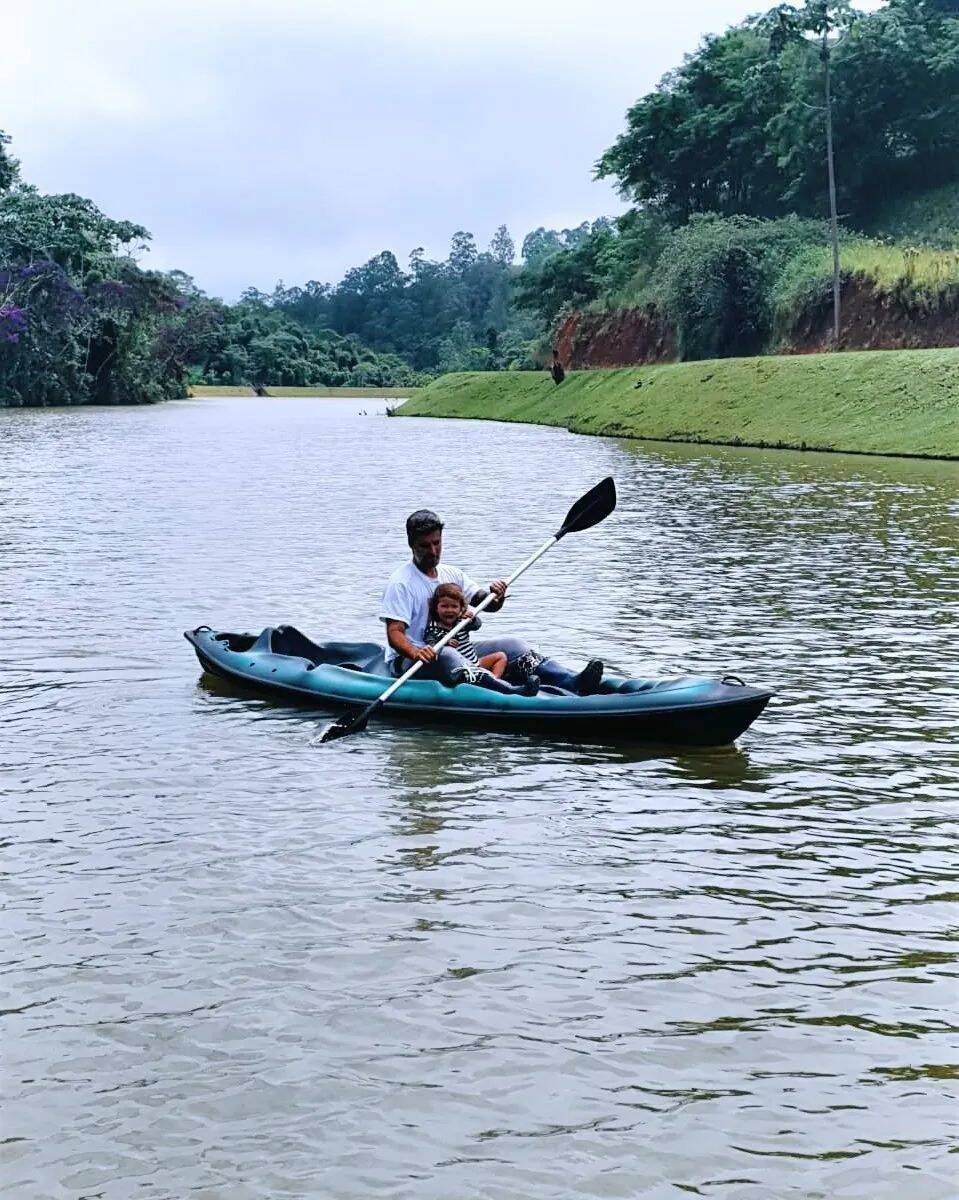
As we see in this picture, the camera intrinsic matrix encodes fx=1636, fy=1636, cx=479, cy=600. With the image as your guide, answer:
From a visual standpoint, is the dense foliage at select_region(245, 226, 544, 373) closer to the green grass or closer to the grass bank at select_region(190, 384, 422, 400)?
the grass bank at select_region(190, 384, 422, 400)

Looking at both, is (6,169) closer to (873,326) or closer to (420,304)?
(873,326)

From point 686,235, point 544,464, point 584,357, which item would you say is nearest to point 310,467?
point 544,464

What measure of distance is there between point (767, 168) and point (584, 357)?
33.1 ft

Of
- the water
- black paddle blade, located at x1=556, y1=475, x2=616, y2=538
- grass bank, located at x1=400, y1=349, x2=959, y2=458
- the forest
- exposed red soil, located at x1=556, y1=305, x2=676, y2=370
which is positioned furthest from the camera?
exposed red soil, located at x1=556, y1=305, x2=676, y2=370

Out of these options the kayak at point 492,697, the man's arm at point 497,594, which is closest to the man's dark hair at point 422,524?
the man's arm at point 497,594

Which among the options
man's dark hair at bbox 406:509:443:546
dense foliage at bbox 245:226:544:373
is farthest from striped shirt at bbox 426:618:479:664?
dense foliage at bbox 245:226:544:373

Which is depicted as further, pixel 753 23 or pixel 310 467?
pixel 753 23

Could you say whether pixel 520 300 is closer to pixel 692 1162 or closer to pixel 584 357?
pixel 584 357

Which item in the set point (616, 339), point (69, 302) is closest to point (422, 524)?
point (616, 339)

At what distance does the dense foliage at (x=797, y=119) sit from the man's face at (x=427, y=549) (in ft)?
137

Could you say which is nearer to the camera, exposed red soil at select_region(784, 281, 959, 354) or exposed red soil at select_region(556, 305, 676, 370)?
exposed red soil at select_region(784, 281, 959, 354)

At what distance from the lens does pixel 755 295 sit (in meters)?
50.8

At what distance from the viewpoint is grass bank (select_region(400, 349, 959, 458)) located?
1319 inches

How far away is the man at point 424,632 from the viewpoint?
9.68 metres
